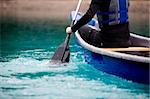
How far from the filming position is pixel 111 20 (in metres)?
7.58

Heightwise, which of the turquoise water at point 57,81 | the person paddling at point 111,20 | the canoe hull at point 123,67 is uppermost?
the person paddling at point 111,20

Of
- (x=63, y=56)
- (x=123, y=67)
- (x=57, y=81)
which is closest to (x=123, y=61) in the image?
(x=123, y=67)

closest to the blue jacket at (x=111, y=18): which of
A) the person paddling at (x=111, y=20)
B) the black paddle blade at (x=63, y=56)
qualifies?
the person paddling at (x=111, y=20)

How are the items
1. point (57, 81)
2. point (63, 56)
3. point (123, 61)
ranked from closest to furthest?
1. point (123, 61)
2. point (57, 81)
3. point (63, 56)

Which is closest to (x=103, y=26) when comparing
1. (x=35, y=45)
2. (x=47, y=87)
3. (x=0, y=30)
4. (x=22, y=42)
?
(x=47, y=87)

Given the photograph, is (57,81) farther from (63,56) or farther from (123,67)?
(63,56)

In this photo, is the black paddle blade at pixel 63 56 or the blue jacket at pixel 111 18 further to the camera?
the black paddle blade at pixel 63 56

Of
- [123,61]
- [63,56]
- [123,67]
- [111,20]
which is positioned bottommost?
[63,56]

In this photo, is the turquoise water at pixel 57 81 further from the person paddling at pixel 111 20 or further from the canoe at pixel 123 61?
the person paddling at pixel 111 20

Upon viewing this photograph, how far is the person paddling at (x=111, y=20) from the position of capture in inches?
296

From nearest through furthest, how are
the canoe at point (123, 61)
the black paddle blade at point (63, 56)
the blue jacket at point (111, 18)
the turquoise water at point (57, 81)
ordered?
the turquoise water at point (57, 81) < the canoe at point (123, 61) < the blue jacket at point (111, 18) < the black paddle blade at point (63, 56)

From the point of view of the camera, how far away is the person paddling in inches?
296

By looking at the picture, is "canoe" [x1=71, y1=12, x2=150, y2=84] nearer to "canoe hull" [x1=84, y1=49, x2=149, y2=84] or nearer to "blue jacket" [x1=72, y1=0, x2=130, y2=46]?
"canoe hull" [x1=84, y1=49, x2=149, y2=84]

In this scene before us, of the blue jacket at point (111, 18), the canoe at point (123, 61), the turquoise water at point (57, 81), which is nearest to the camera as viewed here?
the turquoise water at point (57, 81)
